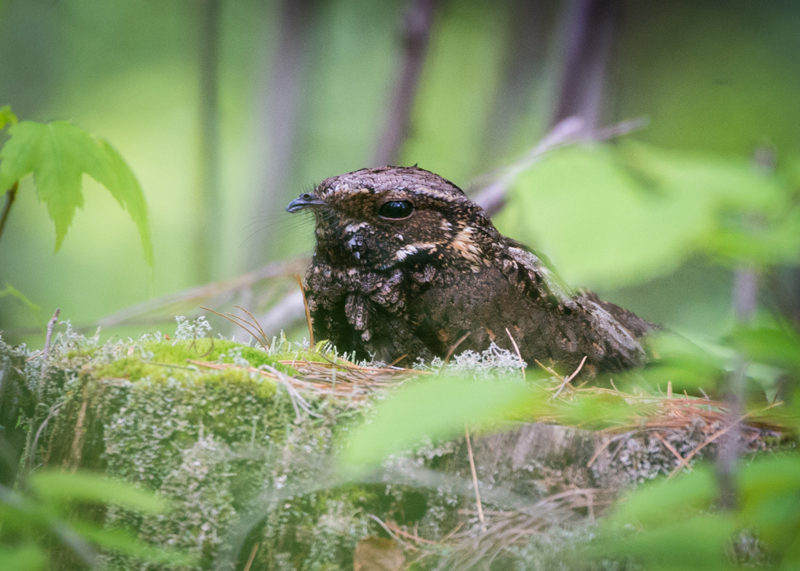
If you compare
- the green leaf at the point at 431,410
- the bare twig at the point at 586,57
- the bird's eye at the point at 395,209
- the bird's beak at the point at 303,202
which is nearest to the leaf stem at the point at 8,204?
the bird's beak at the point at 303,202

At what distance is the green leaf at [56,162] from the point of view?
1.33 metres

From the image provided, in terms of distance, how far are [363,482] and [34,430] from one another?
2.41ft

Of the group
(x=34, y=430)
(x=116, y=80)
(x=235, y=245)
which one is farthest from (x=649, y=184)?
(x=116, y=80)

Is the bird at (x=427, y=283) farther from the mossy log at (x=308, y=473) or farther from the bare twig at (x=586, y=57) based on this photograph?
the bare twig at (x=586, y=57)

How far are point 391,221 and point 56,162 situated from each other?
0.88 meters

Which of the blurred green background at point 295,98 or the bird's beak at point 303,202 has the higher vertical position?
the blurred green background at point 295,98

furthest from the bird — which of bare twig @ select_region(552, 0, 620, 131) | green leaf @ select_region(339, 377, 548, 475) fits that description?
bare twig @ select_region(552, 0, 620, 131)

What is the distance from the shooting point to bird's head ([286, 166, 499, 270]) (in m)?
1.74

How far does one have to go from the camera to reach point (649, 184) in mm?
620

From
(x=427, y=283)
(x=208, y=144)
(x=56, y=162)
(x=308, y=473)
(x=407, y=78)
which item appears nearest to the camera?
(x=308, y=473)

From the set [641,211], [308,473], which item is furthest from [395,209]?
[641,211]

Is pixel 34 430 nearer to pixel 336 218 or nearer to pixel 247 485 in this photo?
pixel 247 485

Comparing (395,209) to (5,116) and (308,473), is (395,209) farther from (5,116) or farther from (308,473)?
(5,116)

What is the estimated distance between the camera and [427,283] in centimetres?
173
